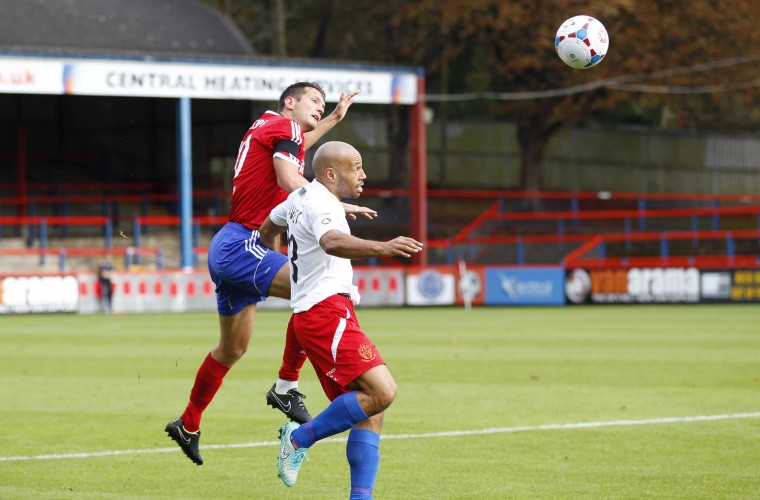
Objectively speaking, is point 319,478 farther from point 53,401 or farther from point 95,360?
point 95,360

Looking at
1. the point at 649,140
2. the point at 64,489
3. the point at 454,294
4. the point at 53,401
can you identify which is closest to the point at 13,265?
the point at 454,294

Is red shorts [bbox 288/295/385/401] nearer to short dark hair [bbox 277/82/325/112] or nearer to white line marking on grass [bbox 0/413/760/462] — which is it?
short dark hair [bbox 277/82/325/112]

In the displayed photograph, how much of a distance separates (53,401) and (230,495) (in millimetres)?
5061

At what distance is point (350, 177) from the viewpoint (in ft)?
22.5

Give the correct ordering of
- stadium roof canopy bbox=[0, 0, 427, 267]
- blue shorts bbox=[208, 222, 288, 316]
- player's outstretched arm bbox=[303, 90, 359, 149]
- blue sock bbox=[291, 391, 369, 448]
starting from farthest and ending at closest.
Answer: stadium roof canopy bbox=[0, 0, 427, 267]
player's outstretched arm bbox=[303, 90, 359, 149]
blue shorts bbox=[208, 222, 288, 316]
blue sock bbox=[291, 391, 369, 448]

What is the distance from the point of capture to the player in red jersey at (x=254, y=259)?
27.5 feet

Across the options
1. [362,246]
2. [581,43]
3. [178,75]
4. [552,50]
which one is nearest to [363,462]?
[362,246]

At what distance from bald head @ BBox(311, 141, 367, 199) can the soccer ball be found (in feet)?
9.18

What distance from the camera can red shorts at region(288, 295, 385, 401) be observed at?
671cm

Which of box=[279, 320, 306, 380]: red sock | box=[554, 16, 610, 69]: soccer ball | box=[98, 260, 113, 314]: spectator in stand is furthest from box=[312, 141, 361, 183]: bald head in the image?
box=[98, 260, 113, 314]: spectator in stand

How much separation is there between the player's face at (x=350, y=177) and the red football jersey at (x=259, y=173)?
1576 mm

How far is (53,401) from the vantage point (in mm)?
12227

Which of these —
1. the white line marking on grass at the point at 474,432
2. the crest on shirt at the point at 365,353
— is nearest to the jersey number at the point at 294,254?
the crest on shirt at the point at 365,353

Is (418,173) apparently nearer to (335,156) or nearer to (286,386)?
(286,386)
